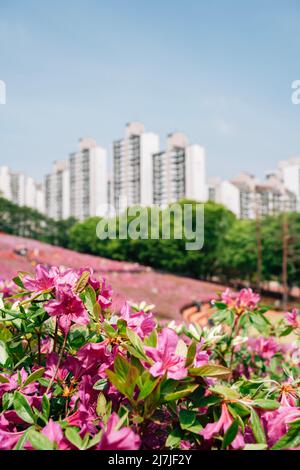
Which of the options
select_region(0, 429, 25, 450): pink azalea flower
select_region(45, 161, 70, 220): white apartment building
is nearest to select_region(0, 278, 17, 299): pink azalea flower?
select_region(0, 429, 25, 450): pink azalea flower

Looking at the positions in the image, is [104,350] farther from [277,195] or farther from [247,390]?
[277,195]

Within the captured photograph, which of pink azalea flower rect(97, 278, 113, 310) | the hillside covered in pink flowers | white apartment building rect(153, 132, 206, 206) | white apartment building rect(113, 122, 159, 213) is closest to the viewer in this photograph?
pink azalea flower rect(97, 278, 113, 310)

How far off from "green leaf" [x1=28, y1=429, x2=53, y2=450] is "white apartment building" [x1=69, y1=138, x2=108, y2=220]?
56.3m

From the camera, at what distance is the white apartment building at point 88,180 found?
2302 inches

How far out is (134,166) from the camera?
Result: 56469 millimetres

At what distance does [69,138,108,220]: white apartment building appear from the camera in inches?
2302

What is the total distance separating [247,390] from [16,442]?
52 cm

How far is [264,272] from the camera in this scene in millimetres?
25266

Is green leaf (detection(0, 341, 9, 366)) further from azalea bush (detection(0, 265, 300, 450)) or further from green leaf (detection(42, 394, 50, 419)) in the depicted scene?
green leaf (detection(42, 394, 50, 419))

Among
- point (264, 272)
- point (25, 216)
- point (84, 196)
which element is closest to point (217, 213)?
point (264, 272)

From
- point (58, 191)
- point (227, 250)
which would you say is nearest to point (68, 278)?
point (227, 250)

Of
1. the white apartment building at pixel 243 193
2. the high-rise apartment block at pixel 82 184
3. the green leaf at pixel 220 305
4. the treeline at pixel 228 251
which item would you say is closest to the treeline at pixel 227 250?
the treeline at pixel 228 251

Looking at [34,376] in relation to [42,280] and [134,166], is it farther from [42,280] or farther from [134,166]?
[134,166]
